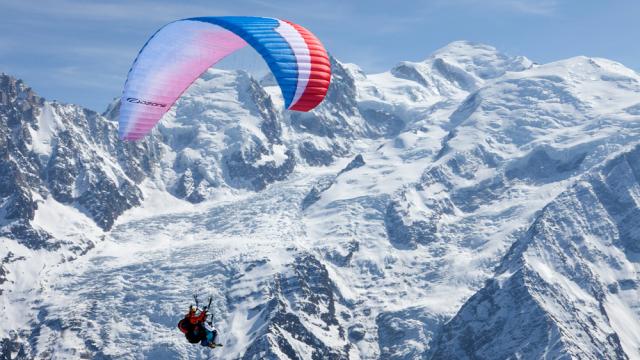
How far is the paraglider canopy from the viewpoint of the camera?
89750 millimetres

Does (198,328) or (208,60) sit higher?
(208,60)

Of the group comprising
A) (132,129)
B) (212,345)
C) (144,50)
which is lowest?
(212,345)

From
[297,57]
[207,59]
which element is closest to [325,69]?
[297,57]

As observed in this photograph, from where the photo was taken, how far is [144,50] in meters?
92.4

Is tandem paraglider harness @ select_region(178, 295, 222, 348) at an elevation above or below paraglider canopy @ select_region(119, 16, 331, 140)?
below

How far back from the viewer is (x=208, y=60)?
313ft

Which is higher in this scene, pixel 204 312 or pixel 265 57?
pixel 265 57

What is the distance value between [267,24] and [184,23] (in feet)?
20.5

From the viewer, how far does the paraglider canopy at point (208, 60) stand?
3533 inches

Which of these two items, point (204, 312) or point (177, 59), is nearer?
point (204, 312)

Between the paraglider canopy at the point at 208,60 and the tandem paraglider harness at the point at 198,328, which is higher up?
the paraglider canopy at the point at 208,60

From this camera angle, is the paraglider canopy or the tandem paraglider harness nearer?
the tandem paraglider harness

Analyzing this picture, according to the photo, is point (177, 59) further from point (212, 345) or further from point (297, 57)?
point (212, 345)

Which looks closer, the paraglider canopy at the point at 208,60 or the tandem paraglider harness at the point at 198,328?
the tandem paraglider harness at the point at 198,328
